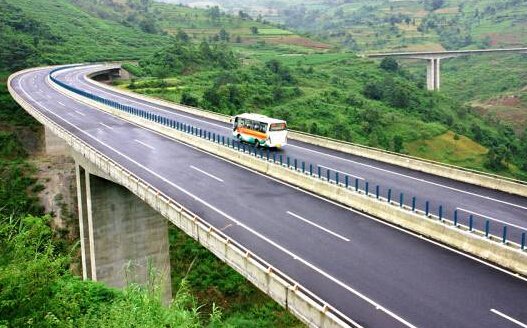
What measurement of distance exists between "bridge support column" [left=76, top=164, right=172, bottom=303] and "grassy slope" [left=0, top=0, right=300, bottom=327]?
357cm

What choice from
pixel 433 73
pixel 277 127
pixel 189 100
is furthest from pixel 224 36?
pixel 277 127

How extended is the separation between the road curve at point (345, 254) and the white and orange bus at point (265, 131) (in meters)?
3.89

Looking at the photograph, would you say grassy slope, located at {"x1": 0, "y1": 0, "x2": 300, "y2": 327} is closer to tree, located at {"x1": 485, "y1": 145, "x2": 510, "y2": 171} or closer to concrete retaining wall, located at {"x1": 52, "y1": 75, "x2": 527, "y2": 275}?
concrete retaining wall, located at {"x1": 52, "y1": 75, "x2": 527, "y2": 275}

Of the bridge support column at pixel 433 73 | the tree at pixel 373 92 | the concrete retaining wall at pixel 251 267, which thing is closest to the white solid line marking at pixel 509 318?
the concrete retaining wall at pixel 251 267

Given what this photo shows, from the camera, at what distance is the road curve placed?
16.6m

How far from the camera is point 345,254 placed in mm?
20859

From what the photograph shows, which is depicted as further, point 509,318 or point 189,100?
point 189,100

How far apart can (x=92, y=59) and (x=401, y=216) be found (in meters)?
110

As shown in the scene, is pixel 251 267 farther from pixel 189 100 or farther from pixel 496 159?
pixel 189 100

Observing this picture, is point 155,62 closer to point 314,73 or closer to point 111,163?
point 314,73

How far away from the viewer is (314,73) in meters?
112

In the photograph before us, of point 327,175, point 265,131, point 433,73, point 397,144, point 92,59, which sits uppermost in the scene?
point 92,59

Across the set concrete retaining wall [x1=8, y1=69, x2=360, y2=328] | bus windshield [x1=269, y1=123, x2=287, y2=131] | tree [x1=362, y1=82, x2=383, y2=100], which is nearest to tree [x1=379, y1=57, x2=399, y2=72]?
tree [x1=362, y1=82, x2=383, y2=100]

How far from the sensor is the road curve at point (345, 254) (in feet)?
54.6
